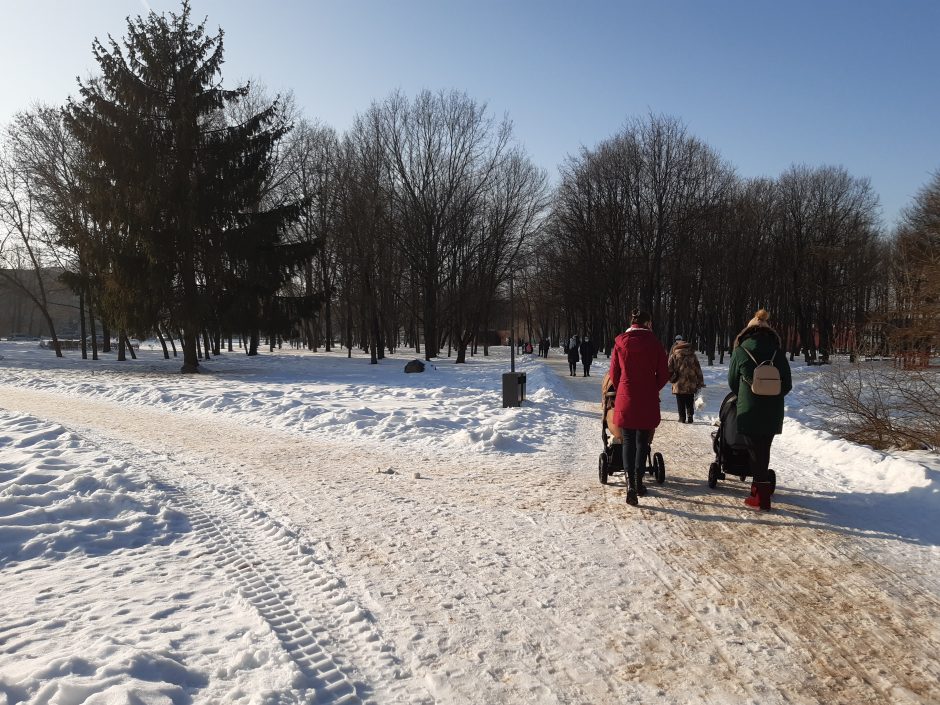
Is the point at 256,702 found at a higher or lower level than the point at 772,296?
lower

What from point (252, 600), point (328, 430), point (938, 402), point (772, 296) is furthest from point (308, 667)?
point (772, 296)

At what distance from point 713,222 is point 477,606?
128ft

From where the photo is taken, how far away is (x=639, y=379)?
6.73 metres

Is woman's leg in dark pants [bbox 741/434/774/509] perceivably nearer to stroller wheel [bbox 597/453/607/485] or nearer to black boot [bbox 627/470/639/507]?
black boot [bbox 627/470/639/507]

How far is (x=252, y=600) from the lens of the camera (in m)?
4.23

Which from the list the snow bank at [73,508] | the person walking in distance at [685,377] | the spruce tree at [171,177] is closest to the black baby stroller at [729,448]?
the person walking in distance at [685,377]

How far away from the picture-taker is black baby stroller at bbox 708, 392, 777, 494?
679 cm

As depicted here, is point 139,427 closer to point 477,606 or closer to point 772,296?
point 477,606

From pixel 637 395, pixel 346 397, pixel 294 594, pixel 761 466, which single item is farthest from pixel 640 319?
pixel 346 397

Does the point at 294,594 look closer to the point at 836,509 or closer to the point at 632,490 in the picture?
the point at 632,490

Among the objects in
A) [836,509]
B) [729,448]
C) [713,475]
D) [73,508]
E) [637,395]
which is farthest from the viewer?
[713,475]

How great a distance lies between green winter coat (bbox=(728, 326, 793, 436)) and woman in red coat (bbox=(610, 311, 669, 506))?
796 millimetres

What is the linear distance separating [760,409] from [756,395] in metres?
0.15

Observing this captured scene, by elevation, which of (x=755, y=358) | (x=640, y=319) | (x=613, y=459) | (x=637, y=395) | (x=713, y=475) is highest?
(x=640, y=319)
